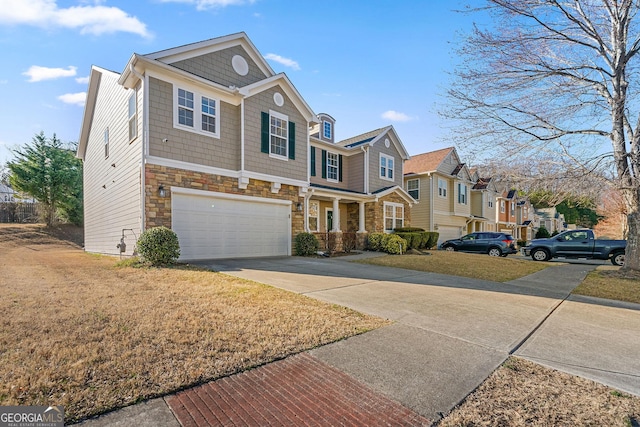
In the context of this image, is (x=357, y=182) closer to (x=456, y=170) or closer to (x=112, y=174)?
(x=456, y=170)

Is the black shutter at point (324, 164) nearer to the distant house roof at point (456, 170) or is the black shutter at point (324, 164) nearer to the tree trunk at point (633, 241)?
the distant house roof at point (456, 170)

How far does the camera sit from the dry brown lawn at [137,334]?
8.20 feet

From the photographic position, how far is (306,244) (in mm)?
13328

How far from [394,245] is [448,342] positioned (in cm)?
1187

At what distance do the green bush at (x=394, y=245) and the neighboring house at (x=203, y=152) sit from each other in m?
2.63

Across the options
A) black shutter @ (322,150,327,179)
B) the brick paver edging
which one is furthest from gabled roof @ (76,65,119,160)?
the brick paver edging

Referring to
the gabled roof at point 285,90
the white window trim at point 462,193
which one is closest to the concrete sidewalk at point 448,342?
the gabled roof at point 285,90

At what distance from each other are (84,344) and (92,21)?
969cm

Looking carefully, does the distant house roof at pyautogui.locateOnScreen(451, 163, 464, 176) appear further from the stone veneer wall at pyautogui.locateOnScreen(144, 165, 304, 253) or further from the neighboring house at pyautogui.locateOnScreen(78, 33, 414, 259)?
the stone veneer wall at pyautogui.locateOnScreen(144, 165, 304, 253)

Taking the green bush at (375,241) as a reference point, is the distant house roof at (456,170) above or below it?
above

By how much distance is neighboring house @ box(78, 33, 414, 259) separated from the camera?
32.2ft

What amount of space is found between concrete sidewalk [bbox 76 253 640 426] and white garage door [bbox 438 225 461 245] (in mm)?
17115

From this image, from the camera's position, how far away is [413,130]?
34.6 ft

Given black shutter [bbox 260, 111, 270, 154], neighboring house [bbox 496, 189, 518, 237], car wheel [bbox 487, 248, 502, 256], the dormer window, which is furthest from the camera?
neighboring house [bbox 496, 189, 518, 237]
